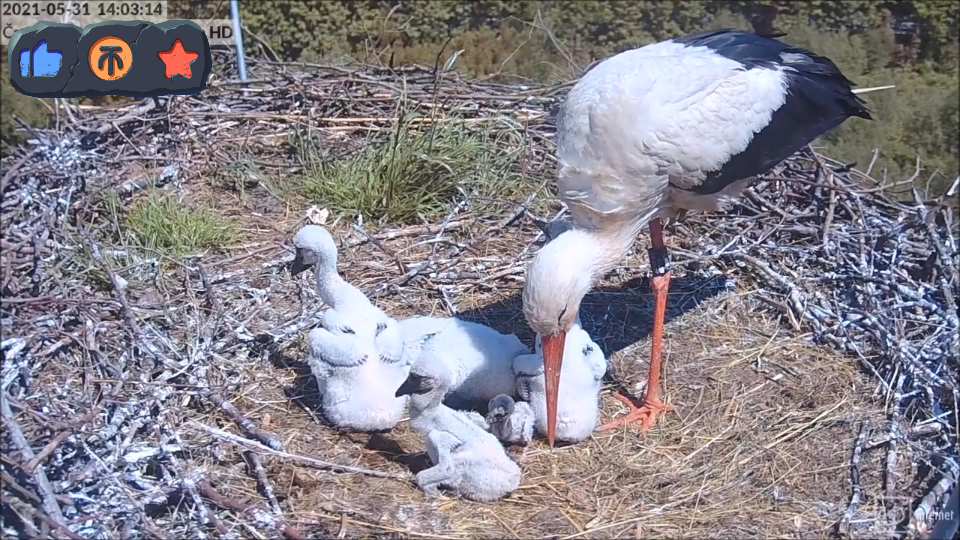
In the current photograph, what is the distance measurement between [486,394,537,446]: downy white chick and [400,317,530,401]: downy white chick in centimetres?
15

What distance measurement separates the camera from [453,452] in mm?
2902

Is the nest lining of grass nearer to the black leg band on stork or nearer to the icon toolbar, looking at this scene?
the black leg band on stork

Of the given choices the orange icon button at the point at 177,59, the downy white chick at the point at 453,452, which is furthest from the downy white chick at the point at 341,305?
the orange icon button at the point at 177,59

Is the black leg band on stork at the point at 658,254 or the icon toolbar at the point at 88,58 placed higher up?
the icon toolbar at the point at 88,58

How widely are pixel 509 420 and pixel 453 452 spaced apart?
0.24 meters

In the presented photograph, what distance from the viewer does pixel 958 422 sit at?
10.2ft

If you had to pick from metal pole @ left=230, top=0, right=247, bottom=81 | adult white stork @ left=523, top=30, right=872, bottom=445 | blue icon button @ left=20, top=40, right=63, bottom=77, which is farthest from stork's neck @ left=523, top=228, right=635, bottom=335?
metal pole @ left=230, top=0, right=247, bottom=81

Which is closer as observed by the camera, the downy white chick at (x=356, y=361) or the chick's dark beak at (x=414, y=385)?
the chick's dark beak at (x=414, y=385)

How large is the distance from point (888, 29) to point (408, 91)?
361 centimetres

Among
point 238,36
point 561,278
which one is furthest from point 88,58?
point 561,278

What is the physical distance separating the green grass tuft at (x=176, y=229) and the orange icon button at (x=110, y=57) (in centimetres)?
63

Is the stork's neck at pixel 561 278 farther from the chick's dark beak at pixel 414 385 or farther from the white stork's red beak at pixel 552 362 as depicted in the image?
the chick's dark beak at pixel 414 385

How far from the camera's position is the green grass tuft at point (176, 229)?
410cm

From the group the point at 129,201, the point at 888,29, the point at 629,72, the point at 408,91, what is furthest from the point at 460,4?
the point at 629,72
